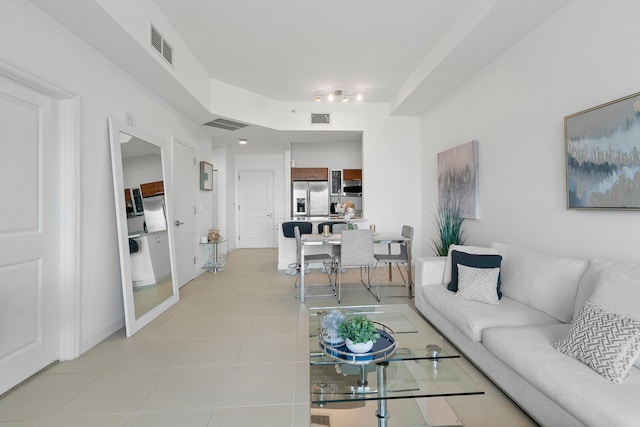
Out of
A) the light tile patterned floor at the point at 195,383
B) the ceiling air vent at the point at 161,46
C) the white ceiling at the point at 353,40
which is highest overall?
the white ceiling at the point at 353,40

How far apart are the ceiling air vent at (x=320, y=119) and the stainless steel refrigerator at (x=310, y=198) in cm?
189

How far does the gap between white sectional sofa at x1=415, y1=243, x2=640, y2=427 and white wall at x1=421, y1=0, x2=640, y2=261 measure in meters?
0.32

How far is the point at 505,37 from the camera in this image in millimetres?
2855

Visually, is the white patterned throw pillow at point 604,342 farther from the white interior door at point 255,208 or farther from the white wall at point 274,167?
the white interior door at point 255,208

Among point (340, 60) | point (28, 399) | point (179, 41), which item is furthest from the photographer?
point (340, 60)

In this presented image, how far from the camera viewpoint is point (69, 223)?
7.61ft

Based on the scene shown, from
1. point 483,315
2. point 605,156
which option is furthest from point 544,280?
point 605,156

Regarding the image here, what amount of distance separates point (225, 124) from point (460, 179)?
384cm

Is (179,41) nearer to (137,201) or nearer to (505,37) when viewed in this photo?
(137,201)

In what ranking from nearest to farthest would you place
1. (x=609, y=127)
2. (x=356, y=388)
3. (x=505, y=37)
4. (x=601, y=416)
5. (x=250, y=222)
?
1. (x=601, y=416)
2. (x=356, y=388)
3. (x=609, y=127)
4. (x=505, y=37)
5. (x=250, y=222)

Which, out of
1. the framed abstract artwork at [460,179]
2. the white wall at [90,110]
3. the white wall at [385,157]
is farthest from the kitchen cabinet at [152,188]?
the framed abstract artwork at [460,179]

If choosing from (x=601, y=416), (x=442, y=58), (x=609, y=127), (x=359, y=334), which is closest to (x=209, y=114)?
(x=442, y=58)

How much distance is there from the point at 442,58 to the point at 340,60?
50.5 inches

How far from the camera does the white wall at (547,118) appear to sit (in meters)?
2.04
